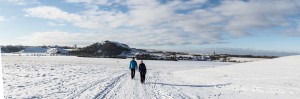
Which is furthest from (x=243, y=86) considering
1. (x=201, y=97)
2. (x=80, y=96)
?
(x=80, y=96)

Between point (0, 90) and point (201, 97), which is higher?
point (0, 90)

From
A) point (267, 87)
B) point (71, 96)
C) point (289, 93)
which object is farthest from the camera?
point (267, 87)

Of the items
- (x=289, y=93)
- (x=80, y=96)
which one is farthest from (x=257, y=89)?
(x=80, y=96)

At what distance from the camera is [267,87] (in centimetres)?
2059

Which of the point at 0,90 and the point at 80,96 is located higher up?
the point at 0,90

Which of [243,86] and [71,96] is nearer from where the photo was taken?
[71,96]

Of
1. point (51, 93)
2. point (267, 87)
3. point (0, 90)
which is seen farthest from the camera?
point (267, 87)

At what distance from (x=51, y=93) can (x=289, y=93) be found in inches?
465

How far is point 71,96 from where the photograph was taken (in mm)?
15336

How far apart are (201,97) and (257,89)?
16.4ft

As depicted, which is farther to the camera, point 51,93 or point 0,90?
point 51,93

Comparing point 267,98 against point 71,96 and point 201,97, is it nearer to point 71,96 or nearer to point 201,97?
point 201,97

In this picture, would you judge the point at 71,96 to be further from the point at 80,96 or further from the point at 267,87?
the point at 267,87

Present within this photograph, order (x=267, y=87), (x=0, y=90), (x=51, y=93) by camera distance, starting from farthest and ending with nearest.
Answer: (x=267, y=87), (x=51, y=93), (x=0, y=90)
